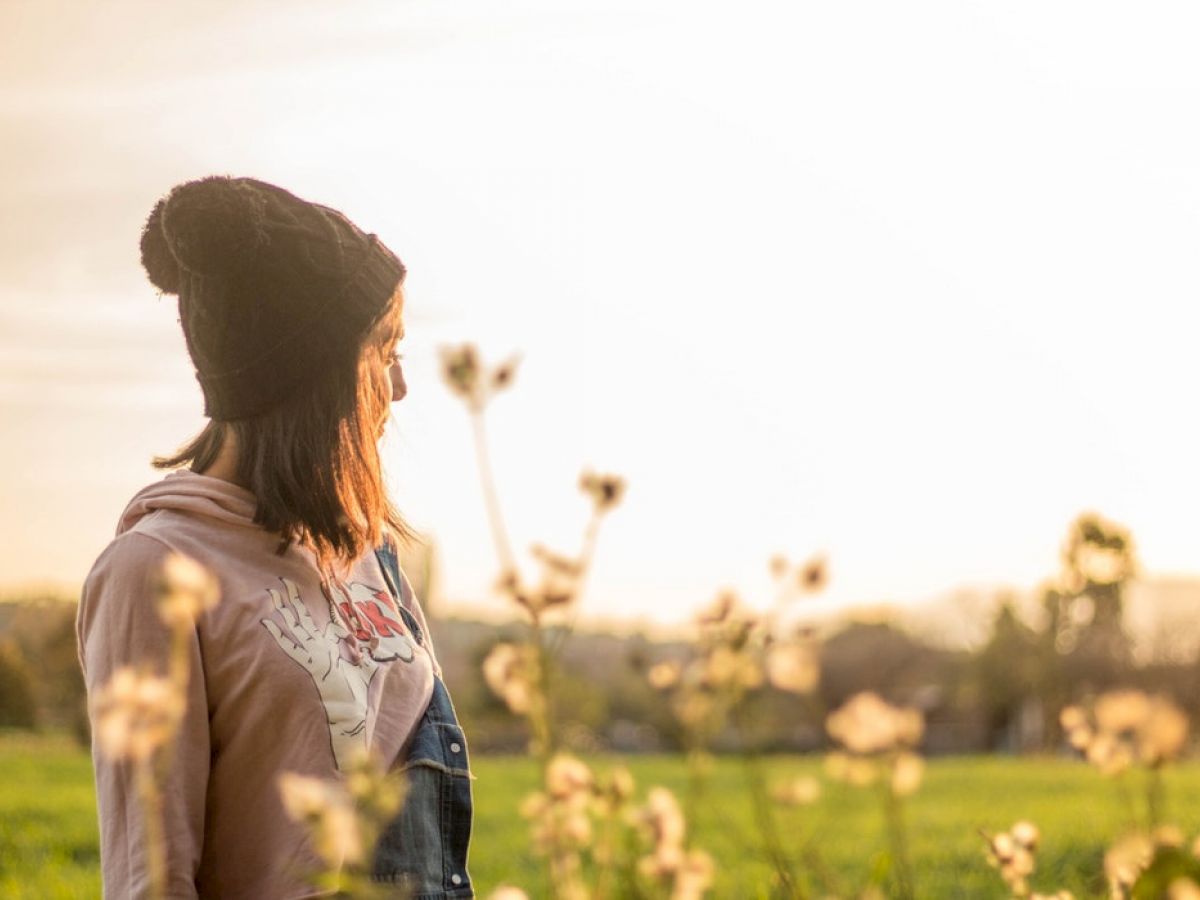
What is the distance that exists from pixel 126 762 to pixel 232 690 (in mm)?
188

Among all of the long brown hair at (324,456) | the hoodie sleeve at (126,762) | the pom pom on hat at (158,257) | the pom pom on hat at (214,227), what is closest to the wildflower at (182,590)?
the hoodie sleeve at (126,762)

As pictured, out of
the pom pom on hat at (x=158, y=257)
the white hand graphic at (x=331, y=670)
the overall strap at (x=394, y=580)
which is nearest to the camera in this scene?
the white hand graphic at (x=331, y=670)

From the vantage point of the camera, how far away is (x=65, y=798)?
38.0 ft

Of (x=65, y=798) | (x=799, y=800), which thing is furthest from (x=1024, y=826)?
(x=65, y=798)

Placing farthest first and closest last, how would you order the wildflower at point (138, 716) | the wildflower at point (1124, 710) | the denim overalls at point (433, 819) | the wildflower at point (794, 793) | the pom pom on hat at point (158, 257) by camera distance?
the pom pom on hat at point (158, 257)
the denim overalls at point (433, 819)
the wildflower at point (794, 793)
the wildflower at point (1124, 710)
the wildflower at point (138, 716)

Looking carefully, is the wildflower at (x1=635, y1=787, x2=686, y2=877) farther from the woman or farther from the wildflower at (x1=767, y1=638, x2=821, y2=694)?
the woman

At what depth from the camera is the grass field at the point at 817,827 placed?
7.00 meters

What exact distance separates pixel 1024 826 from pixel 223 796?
1.12 meters

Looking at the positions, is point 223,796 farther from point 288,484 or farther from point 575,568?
point 575,568

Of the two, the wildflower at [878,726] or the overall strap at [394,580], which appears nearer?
the wildflower at [878,726]

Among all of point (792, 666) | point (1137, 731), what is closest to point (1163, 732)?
point (1137, 731)

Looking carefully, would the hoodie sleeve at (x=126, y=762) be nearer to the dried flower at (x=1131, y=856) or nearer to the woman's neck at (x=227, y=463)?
the woman's neck at (x=227, y=463)

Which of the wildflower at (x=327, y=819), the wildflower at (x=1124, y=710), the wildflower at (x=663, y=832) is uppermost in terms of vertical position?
the wildflower at (x=1124, y=710)

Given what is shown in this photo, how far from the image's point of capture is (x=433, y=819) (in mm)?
2203
